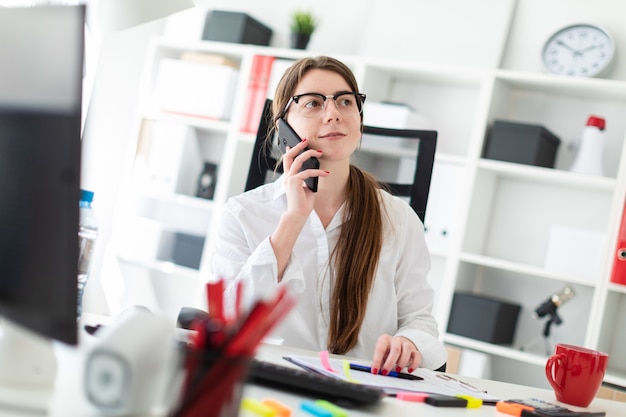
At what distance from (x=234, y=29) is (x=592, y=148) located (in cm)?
184

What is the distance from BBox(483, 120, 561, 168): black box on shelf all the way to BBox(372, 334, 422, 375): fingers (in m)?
1.89

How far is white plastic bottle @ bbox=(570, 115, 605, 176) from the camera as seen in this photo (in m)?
3.07

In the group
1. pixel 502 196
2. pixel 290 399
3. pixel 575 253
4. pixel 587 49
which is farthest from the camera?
pixel 502 196

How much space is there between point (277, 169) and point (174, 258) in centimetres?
172

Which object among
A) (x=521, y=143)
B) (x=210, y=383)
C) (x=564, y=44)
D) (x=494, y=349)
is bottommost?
(x=494, y=349)

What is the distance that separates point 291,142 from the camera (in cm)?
196

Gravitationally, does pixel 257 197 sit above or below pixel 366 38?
below

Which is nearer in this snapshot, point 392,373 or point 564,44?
point 392,373

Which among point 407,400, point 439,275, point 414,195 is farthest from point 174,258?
point 407,400

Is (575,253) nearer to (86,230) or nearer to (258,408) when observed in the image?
(86,230)

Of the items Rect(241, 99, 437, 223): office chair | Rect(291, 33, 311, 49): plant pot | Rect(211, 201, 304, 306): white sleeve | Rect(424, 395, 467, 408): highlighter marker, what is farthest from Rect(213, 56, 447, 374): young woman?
Rect(291, 33, 311, 49): plant pot

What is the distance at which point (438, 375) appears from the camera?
1.42m

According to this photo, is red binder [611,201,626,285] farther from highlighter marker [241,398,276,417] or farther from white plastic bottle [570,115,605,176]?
highlighter marker [241,398,276,417]

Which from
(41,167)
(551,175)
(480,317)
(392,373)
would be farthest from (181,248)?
(41,167)
